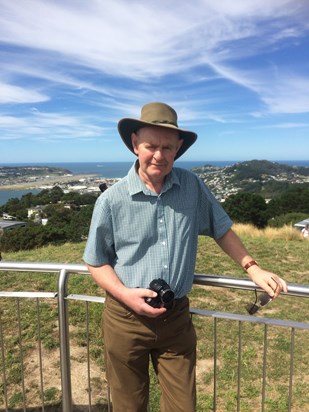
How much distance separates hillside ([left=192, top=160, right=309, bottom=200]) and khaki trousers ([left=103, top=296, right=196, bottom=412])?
1548 inches

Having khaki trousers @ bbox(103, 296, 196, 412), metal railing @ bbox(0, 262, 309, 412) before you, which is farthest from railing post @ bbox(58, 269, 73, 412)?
khaki trousers @ bbox(103, 296, 196, 412)

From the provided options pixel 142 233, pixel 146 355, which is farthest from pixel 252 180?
pixel 142 233

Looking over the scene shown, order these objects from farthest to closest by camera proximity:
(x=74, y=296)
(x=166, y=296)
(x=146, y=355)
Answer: (x=74, y=296), (x=146, y=355), (x=166, y=296)

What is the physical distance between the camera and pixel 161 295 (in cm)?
163

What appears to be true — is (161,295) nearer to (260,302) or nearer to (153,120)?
(260,302)

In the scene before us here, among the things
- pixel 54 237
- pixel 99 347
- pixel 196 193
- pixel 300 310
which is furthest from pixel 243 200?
pixel 196 193

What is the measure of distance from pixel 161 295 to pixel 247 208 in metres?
23.3

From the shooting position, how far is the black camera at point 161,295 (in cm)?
162

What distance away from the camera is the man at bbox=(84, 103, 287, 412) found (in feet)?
5.57

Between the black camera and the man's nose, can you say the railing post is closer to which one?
the black camera

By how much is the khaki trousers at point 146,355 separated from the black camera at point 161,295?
0.55 ft

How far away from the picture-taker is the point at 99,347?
4152mm

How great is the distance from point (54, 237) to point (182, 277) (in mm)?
15979

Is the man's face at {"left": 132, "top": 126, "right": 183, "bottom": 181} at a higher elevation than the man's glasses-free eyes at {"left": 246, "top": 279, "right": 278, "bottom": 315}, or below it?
higher
